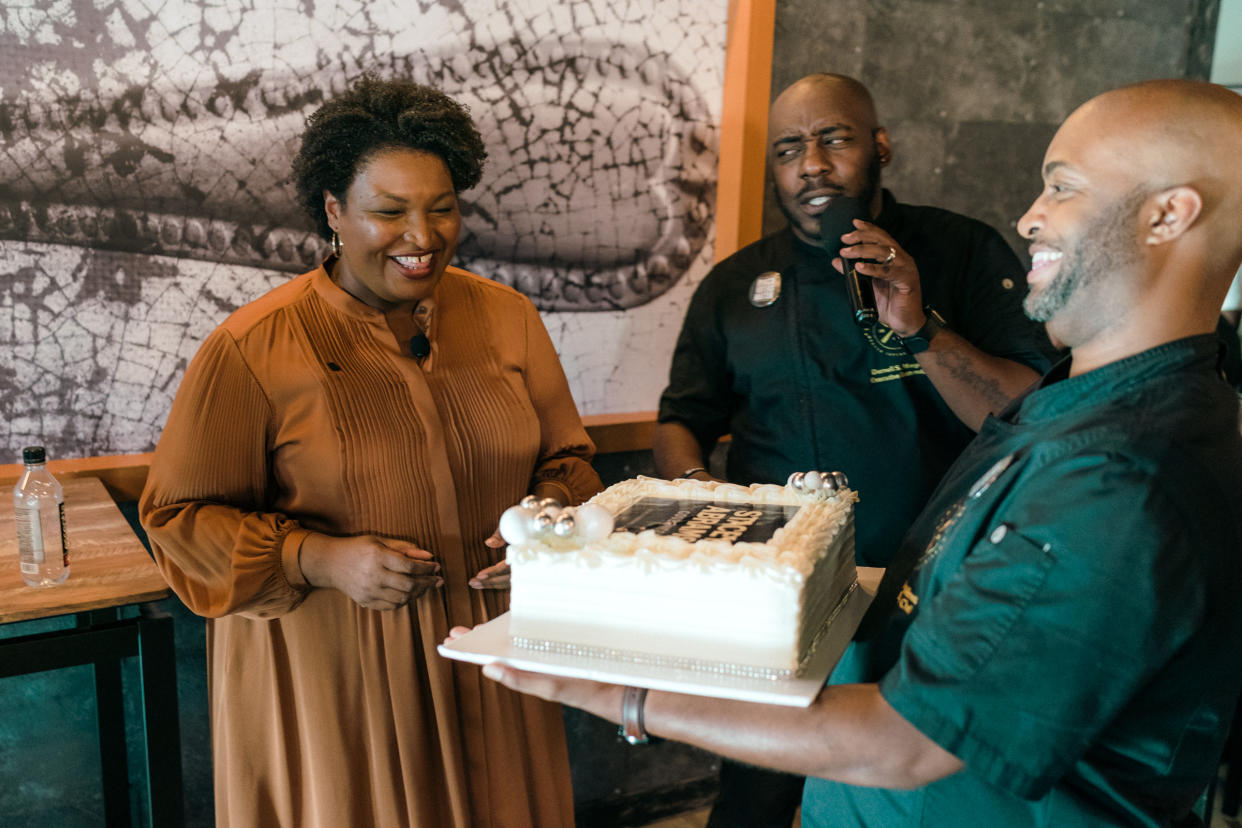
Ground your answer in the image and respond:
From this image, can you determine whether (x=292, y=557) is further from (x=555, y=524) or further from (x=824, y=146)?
(x=824, y=146)

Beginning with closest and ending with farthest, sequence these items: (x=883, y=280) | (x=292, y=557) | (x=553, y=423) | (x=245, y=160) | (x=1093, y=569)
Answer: (x=1093, y=569), (x=292, y=557), (x=883, y=280), (x=553, y=423), (x=245, y=160)

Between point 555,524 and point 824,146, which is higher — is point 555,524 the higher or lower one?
the lower one

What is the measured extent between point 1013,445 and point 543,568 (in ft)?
2.15

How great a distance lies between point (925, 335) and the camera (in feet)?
6.97

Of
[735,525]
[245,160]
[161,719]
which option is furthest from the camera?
[245,160]

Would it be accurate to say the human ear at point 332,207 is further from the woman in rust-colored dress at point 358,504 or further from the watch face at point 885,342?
the watch face at point 885,342

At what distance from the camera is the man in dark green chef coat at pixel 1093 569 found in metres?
1.00

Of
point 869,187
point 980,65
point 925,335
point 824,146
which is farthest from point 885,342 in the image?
point 980,65

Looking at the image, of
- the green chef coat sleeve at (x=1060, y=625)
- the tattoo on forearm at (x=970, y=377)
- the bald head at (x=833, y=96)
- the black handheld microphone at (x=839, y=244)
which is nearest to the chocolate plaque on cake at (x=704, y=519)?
the green chef coat sleeve at (x=1060, y=625)

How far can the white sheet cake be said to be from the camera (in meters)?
1.23

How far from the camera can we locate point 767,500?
1.64m

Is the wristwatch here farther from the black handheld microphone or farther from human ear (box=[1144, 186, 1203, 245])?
human ear (box=[1144, 186, 1203, 245])

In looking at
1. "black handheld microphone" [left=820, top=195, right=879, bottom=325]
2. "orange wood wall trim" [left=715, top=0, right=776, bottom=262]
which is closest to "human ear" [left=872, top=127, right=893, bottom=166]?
"black handheld microphone" [left=820, top=195, right=879, bottom=325]

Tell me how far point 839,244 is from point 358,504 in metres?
1.19
